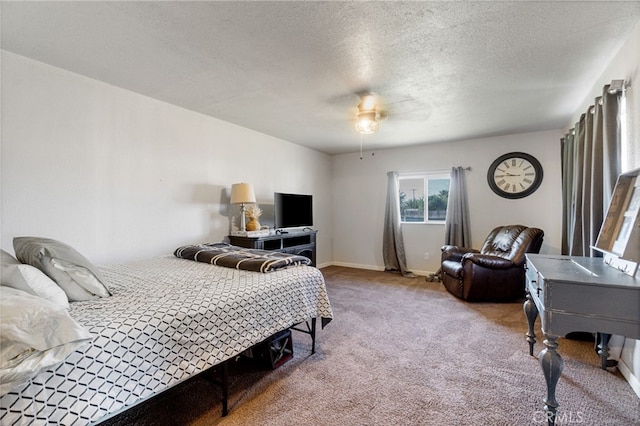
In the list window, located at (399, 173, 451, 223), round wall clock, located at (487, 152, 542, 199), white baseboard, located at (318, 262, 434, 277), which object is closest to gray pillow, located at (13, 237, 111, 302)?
white baseboard, located at (318, 262, 434, 277)

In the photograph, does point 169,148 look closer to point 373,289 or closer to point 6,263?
point 6,263

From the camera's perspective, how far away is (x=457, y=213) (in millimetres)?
4773

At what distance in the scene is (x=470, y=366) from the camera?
7.02 feet

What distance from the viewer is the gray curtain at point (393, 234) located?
5.27 metres

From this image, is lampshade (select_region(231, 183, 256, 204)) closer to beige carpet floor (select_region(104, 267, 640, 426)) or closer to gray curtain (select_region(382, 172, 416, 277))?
beige carpet floor (select_region(104, 267, 640, 426))

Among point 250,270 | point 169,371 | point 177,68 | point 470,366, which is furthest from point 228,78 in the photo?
point 470,366

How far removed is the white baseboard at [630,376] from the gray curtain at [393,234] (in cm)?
322

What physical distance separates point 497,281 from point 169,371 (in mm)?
3630

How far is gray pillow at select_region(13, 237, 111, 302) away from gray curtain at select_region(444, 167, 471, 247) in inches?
183

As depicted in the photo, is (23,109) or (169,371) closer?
(169,371)

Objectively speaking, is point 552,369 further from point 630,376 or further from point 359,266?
point 359,266

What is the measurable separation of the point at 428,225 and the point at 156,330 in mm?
4721

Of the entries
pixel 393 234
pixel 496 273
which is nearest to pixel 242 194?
pixel 393 234

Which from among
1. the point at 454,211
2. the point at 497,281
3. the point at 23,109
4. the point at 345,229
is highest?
the point at 23,109
